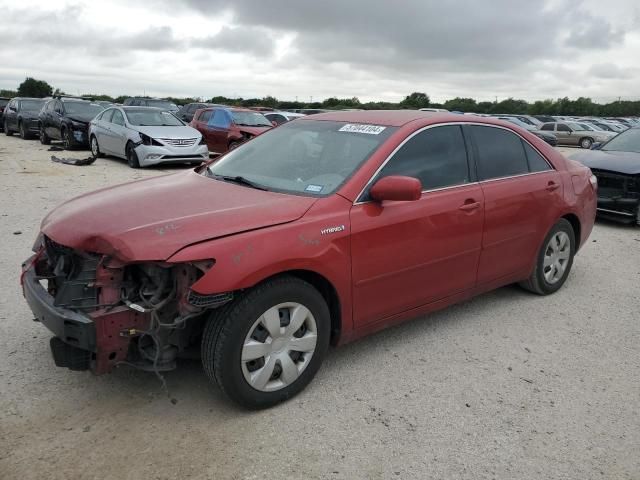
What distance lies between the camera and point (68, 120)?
16.3 meters

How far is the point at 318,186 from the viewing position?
3463mm

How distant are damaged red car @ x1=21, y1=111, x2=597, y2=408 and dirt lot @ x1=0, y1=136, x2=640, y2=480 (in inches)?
11.3

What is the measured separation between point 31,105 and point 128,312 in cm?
2209

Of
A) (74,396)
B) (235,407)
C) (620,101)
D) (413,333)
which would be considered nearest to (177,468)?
(235,407)

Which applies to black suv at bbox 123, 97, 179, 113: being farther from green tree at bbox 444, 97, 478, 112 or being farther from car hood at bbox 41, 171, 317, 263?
green tree at bbox 444, 97, 478, 112

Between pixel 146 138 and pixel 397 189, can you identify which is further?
pixel 146 138

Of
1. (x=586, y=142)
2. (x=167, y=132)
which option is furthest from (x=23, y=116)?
(x=586, y=142)

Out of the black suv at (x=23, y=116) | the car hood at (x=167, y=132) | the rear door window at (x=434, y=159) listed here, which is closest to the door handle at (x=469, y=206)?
the rear door window at (x=434, y=159)

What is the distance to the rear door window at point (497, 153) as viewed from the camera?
4285 millimetres

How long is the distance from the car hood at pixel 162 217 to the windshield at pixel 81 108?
14.8 metres

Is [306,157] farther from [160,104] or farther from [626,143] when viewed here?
[160,104]

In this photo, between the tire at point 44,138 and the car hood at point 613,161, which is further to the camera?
the tire at point 44,138

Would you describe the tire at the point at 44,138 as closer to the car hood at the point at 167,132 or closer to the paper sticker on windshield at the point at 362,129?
the car hood at the point at 167,132

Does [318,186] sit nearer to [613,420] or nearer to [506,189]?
A: [506,189]
